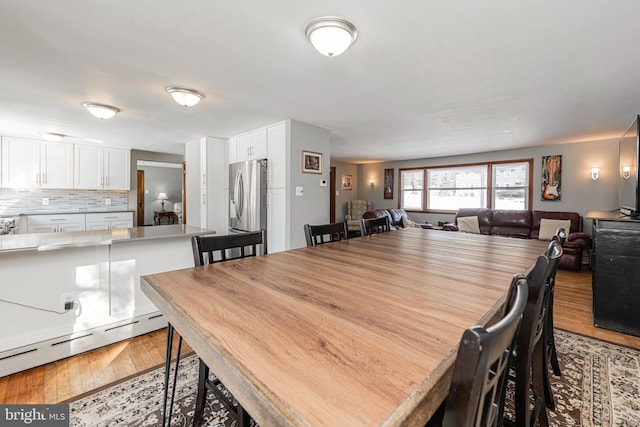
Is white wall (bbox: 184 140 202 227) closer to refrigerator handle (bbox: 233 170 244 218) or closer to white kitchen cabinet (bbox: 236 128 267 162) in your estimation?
white kitchen cabinet (bbox: 236 128 267 162)

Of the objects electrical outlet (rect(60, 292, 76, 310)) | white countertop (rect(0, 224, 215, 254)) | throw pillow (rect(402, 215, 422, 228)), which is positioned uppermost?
white countertop (rect(0, 224, 215, 254))

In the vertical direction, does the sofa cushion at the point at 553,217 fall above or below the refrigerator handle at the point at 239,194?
below

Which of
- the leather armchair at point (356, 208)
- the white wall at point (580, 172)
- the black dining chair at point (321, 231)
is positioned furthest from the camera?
the leather armchair at point (356, 208)

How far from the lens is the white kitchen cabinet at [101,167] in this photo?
207 inches

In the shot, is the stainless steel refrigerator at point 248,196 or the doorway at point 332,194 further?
the doorway at point 332,194

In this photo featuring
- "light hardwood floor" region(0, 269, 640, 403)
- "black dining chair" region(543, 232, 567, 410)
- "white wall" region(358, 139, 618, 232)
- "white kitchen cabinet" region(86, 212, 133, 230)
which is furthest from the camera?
"white kitchen cabinet" region(86, 212, 133, 230)

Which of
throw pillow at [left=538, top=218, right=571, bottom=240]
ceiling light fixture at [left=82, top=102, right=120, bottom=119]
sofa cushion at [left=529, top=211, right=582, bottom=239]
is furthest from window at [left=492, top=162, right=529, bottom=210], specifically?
ceiling light fixture at [left=82, top=102, right=120, bottom=119]

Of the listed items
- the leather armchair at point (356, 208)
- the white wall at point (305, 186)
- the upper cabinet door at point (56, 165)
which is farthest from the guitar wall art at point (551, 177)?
the upper cabinet door at point (56, 165)

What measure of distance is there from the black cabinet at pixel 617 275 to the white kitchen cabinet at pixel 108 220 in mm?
7270

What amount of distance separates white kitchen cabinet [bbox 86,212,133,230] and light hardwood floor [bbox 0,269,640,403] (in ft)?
13.4

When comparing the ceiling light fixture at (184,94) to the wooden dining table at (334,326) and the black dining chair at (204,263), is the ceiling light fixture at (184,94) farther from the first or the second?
the wooden dining table at (334,326)

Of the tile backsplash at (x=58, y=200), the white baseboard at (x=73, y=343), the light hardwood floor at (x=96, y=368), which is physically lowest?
the light hardwood floor at (x=96, y=368)

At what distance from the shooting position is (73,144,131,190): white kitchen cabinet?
5266 mm

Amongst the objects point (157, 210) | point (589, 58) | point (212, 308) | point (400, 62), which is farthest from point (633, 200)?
→ point (157, 210)
